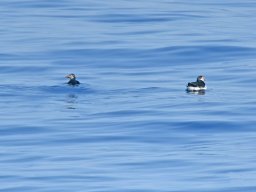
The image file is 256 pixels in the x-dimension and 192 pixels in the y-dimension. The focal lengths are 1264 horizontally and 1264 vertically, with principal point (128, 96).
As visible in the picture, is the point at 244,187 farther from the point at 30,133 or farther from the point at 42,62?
the point at 42,62

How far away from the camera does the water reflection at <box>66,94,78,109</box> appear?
29200 millimetres

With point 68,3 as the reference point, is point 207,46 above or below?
below

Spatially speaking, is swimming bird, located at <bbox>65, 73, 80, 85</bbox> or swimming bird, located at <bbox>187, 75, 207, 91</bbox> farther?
swimming bird, located at <bbox>65, 73, 80, 85</bbox>

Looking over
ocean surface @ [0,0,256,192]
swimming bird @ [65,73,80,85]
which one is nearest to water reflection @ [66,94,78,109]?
ocean surface @ [0,0,256,192]

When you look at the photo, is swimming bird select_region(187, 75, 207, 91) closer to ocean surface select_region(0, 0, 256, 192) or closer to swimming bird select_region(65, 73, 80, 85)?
ocean surface select_region(0, 0, 256, 192)

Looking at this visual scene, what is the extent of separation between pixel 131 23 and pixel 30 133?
22.5 m

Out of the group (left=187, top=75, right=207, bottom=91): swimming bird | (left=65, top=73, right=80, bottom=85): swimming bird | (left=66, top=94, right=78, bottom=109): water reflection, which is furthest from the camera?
(left=65, top=73, right=80, bottom=85): swimming bird

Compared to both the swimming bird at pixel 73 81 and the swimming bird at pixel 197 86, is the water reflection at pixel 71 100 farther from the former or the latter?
the swimming bird at pixel 197 86

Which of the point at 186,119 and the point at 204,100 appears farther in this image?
the point at 204,100

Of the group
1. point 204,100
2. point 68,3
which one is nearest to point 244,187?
point 204,100

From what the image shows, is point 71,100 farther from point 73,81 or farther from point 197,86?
point 197,86

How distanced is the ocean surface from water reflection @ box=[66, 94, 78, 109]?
0.04m

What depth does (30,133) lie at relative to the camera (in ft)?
82.2

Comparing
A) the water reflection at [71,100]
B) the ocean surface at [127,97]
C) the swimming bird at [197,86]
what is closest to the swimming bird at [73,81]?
the ocean surface at [127,97]
